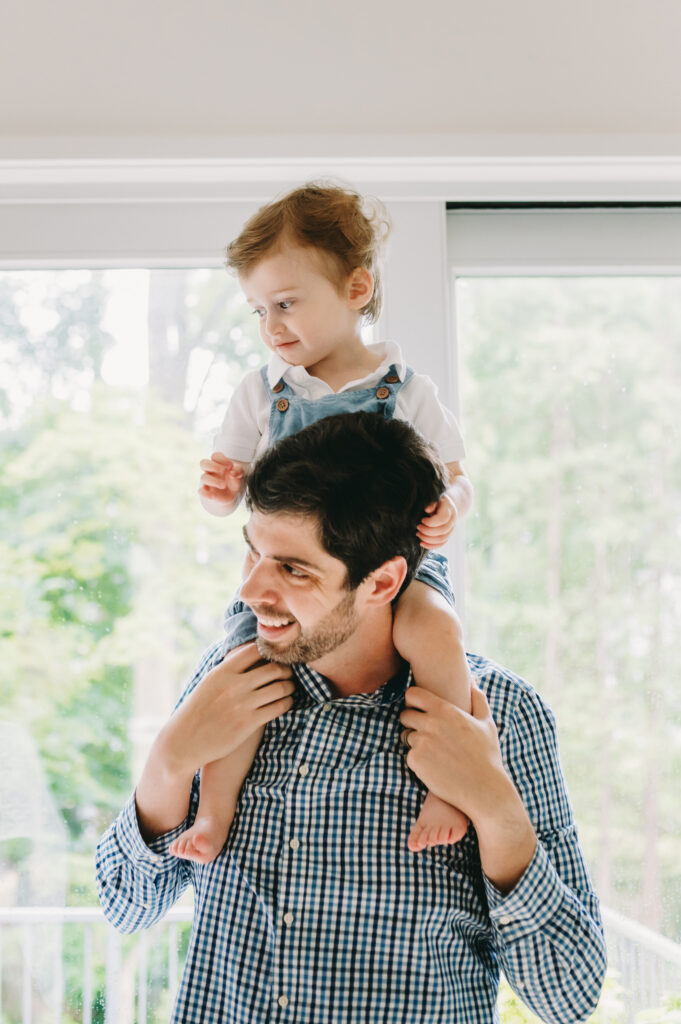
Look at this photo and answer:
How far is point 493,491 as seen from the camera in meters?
1.89

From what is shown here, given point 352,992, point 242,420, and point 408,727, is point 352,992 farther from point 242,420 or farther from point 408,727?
point 242,420

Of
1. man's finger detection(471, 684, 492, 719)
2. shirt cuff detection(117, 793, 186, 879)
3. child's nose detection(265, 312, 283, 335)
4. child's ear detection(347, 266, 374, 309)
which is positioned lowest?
shirt cuff detection(117, 793, 186, 879)

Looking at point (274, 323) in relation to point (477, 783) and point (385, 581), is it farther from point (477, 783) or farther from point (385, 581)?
point (477, 783)

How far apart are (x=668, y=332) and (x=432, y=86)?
0.67m

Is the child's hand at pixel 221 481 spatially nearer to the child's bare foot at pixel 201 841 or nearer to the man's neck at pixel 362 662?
the man's neck at pixel 362 662

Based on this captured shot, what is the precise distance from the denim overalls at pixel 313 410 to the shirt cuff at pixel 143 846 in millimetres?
274

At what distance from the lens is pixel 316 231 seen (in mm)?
1409

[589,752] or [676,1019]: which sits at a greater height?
[589,752]

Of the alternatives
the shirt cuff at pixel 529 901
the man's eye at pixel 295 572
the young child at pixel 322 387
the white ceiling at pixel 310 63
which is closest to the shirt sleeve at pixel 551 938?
the shirt cuff at pixel 529 901

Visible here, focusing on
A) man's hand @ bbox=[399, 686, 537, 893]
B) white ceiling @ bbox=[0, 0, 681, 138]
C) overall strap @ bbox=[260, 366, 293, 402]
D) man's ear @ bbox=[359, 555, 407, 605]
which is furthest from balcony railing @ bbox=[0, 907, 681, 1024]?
white ceiling @ bbox=[0, 0, 681, 138]

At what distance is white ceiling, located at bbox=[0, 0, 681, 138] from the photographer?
1750 millimetres

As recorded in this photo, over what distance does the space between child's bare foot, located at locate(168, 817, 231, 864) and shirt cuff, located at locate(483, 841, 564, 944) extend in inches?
14.2

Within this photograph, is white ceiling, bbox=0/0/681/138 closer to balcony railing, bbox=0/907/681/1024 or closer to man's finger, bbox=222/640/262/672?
man's finger, bbox=222/640/262/672

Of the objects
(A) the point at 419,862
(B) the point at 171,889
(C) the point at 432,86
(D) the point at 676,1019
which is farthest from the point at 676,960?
(C) the point at 432,86
